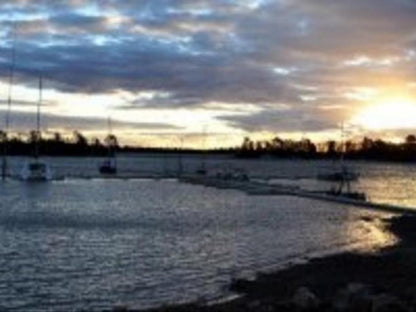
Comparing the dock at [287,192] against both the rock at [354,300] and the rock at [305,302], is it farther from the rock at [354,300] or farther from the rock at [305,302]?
the rock at [305,302]

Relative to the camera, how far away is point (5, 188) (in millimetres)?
109938

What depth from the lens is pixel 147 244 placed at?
146 feet

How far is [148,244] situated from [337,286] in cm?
1763

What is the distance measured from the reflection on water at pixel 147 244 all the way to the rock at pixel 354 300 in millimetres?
5826

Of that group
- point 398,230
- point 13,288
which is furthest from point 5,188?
point 13,288

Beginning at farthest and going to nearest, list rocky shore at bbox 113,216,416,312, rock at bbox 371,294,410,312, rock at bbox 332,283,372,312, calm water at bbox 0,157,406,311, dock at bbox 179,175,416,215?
dock at bbox 179,175,416,215 → calm water at bbox 0,157,406,311 → rocky shore at bbox 113,216,416,312 → rock at bbox 332,283,372,312 → rock at bbox 371,294,410,312

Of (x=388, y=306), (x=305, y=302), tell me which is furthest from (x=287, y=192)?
(x=388, y=306)

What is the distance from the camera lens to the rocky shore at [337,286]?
21531 mm

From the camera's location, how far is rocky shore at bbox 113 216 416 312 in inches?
848

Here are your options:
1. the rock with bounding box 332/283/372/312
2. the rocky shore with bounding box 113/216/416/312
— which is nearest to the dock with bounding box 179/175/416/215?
the rocky shore with bounding box 113/216/416/312

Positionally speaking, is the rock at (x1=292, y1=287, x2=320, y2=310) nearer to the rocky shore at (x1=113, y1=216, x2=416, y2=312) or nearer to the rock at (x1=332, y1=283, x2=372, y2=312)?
the rocky shore at (x1=113, y1=216, x2=416, y2=312)

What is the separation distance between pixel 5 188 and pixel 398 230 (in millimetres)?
65931

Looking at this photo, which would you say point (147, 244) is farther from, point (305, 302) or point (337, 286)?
point (305, 302)

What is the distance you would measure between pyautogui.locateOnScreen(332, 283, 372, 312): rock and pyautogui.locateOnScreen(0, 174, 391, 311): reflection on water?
5826 millimetres
